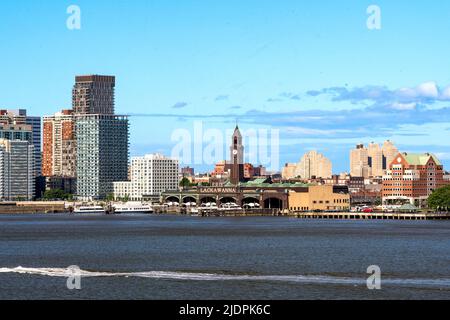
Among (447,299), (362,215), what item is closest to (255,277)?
(447,299)

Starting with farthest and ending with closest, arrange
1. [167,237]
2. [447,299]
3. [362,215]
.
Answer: [362,215]
[167,237]
[447,299]

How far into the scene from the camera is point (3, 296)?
169 feet

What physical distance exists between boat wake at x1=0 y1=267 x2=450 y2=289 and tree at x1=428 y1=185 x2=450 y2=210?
134609mm

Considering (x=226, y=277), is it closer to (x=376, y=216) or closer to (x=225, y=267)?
(x=225, y=267)

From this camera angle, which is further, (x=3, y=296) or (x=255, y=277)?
(x=255, y=277)

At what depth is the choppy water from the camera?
172 ft

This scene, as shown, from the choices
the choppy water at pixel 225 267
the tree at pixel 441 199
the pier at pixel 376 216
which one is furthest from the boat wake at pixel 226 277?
the tree at pixel 441 199

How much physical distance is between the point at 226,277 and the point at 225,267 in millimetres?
7221

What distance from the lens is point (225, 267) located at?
66.1 m

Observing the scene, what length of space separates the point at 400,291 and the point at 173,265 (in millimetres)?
19547

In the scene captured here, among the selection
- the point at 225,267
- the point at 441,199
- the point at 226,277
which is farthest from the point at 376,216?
the point at 226,277

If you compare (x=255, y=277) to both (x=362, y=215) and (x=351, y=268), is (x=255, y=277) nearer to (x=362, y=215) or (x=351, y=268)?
(x=351, y=268)

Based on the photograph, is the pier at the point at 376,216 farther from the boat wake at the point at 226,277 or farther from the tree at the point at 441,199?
the boat wake at the point at 226,277
